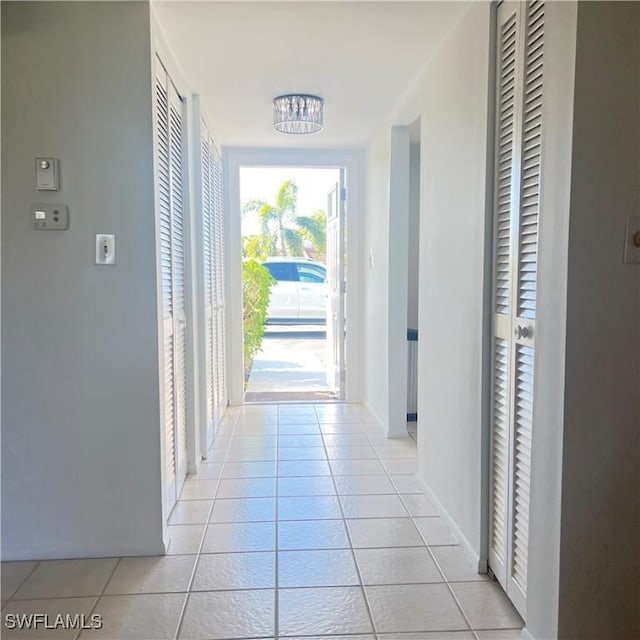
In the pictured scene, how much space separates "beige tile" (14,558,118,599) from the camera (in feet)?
5.86

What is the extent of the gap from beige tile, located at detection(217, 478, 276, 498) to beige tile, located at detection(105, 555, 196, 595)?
1.92 ft

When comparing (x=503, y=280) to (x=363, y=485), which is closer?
(x=503, y=280)

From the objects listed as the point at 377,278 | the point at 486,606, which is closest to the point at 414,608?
the point at 486,606

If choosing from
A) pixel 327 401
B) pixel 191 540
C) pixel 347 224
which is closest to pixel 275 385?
pixel 327 401

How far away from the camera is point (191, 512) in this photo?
2.41 m

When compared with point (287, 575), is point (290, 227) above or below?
above

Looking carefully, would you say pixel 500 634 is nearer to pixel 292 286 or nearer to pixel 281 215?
pixel 292 286

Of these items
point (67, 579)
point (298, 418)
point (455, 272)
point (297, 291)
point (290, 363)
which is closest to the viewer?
point (67, 579)

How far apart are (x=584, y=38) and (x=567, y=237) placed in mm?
482

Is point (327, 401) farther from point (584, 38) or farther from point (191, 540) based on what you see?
point (584, 38)

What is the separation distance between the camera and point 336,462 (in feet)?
9.95

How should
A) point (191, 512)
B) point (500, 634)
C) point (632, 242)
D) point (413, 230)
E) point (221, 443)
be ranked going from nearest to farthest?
point (632, 242)
point (500, 634)
point (191, 512)
point (221, 443)
point (413, 230)

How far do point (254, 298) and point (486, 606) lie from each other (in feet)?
12.9

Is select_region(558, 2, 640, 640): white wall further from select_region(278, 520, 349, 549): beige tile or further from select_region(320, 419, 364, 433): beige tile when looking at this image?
select_region(320, 419, 364, 433): beige tile
